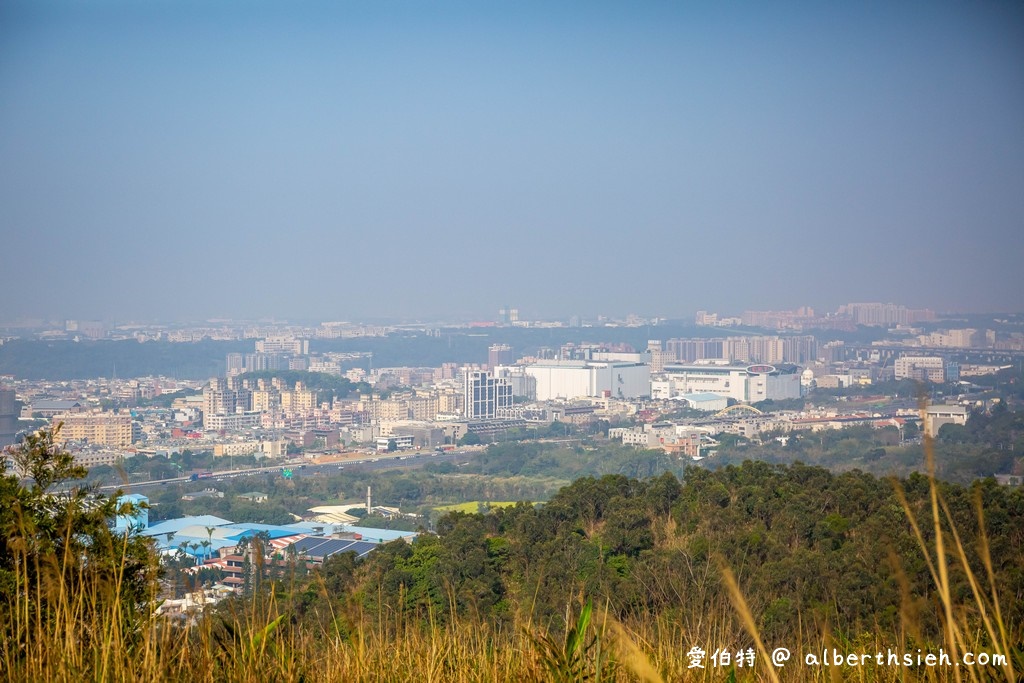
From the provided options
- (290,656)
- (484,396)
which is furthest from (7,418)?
(290,656)

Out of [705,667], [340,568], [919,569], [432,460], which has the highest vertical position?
[705,667]

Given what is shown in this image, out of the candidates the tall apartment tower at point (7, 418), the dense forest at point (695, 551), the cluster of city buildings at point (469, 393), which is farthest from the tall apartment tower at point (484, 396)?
the dense forest at point (695, 551)

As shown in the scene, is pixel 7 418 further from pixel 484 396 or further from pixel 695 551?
pixel 695 551

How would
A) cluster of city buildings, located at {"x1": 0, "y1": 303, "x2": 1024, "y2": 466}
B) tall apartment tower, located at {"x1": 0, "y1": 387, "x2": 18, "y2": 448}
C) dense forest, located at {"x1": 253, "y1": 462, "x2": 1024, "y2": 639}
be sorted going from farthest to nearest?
cluster of city buildings, located at {"x1": 0, "y1": 303, "x2": 1024, "y2": 466}
tall apartment tower, located at {"x1": 0, "y1": 387, "x2": 18, "y2": 448}
dense forest, located at {"x1": 253, "y1": 462, "x2": 1024, "y2": 639}

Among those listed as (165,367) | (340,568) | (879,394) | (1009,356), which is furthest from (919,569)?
(165,367)

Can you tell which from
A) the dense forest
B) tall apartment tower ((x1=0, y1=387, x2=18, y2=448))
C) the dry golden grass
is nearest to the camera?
the dry golden grass

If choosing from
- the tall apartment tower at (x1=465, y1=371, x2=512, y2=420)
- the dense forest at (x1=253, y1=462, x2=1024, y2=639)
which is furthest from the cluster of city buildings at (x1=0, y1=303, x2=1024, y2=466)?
the dense forest at (x1=253, y1=462, x2=1024, y2=639)

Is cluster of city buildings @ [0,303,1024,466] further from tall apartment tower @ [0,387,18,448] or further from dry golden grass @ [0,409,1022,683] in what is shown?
dry golden grass @ [0,409,1022,683]

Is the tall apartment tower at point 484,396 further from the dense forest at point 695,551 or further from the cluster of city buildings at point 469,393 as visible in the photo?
the dense forest at point 695,551

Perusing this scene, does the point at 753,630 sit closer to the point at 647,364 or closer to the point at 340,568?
the point at 340,568
